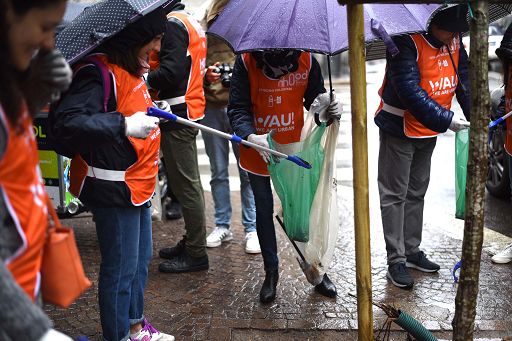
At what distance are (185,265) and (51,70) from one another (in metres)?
3.20

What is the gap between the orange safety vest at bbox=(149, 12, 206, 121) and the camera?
505 centimetres

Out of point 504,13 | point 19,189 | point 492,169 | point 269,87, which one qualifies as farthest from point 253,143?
point 492,169

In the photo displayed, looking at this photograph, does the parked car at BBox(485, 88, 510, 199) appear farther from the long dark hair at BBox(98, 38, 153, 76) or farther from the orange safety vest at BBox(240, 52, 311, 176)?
the long dark hair at BBox(98, 38, 153, 76)

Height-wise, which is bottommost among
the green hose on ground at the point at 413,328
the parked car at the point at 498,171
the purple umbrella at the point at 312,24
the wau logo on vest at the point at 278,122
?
the parked car at the point at 498,171

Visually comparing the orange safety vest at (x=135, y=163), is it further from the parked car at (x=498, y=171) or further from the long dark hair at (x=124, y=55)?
the parked car at (x=498, y=171)

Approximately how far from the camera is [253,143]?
426 centimetres

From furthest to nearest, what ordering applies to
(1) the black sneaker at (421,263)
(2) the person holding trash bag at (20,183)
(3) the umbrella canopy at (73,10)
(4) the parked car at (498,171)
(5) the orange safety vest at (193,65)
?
(4) the parked car at (498,171) → (3) the umbrella canopy at (73,10) → (1) the black sneaker at (421,263) → (5) the orange safety vest at (193,65) → (2) the person holding trash bag at (20,183)

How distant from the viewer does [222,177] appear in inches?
236

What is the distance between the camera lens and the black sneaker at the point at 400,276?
497 cm

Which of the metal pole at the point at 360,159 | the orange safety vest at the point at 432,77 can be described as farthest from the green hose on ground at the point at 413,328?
the orange safety vest at the point at 432,77

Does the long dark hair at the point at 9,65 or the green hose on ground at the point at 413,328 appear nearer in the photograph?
the long dark hair at the point at 9,65

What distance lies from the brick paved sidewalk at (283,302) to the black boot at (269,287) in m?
0.05

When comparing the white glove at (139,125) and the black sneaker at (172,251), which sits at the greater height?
the white glove at (139,125)

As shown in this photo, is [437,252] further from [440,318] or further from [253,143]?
[253,143]
